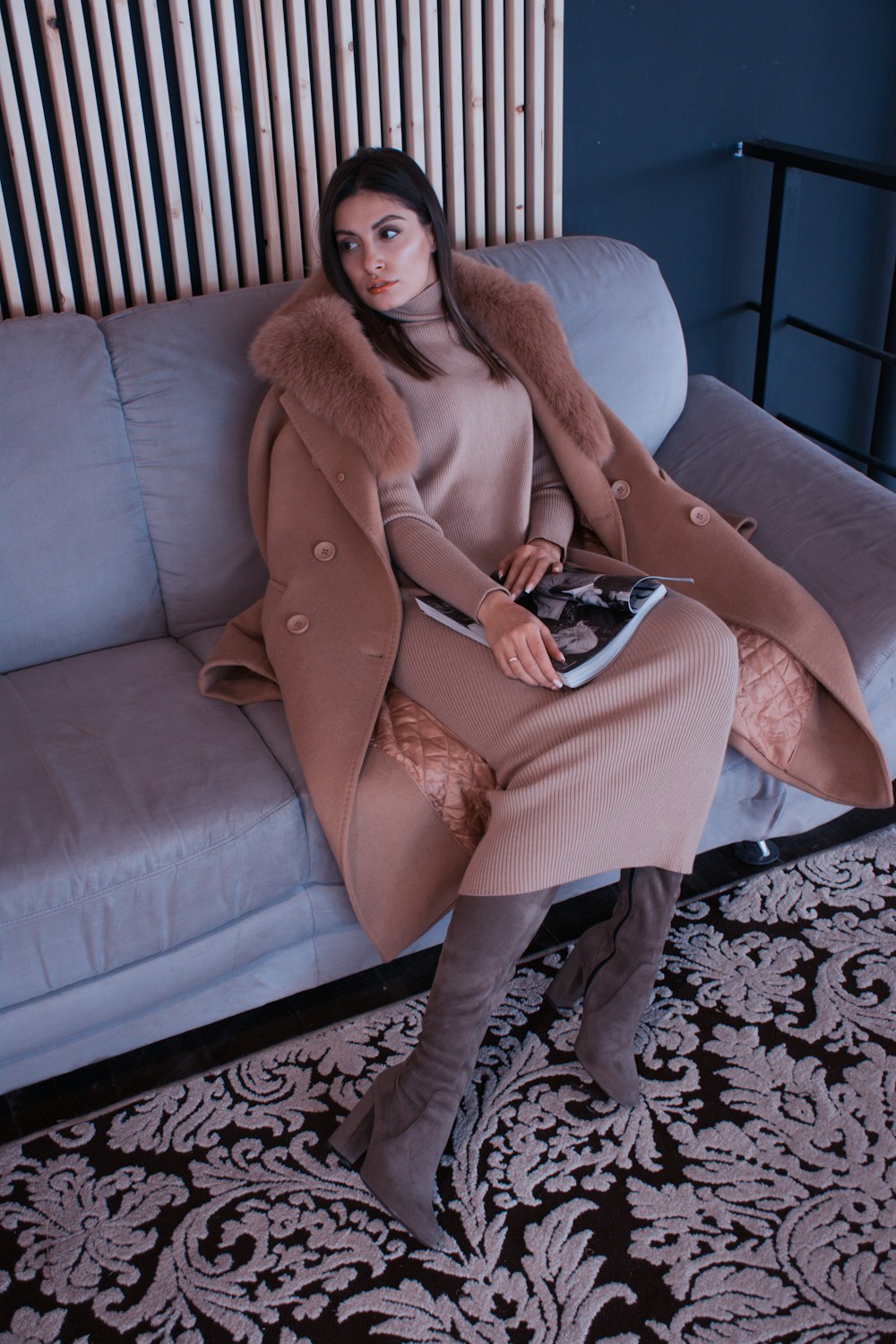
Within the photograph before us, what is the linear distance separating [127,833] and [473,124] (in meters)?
1.61

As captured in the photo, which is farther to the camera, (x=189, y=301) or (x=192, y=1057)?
(x=189, y=301)

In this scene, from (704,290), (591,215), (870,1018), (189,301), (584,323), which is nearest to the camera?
(870,1018)

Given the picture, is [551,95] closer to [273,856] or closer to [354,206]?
[354,206]

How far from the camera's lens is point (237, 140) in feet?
7.09

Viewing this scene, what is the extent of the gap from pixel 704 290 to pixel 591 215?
38 centimetres

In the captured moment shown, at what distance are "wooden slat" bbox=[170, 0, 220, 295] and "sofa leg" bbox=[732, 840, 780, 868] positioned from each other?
142 cm

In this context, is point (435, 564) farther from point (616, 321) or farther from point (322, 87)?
point (322, 87)

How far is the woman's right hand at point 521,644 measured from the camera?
1534mm

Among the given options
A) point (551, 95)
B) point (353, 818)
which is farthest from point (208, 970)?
point (551, 95)

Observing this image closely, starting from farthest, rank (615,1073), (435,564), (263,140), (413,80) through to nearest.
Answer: (413,80)
(263,140)
(435,564)
(615,1073)

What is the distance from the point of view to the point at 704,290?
9.52 ft

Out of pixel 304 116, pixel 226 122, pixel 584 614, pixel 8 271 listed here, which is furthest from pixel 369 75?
pixel 584 614

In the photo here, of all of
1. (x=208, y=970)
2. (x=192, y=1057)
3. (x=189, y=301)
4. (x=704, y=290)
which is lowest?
(x=192, y=1057)

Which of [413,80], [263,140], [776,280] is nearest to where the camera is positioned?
[263,140]
